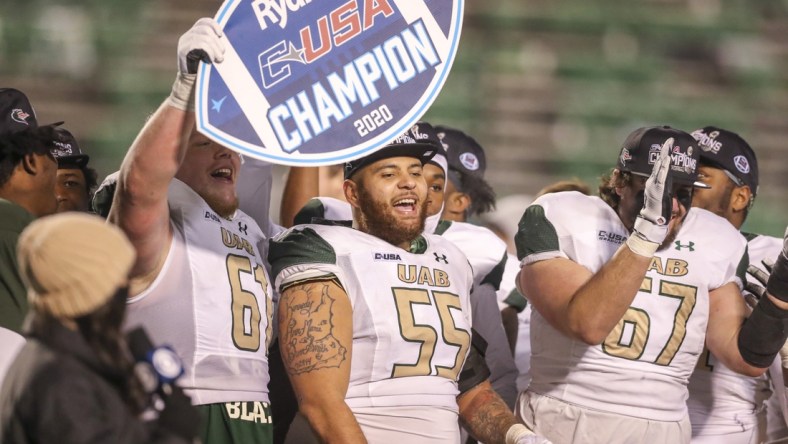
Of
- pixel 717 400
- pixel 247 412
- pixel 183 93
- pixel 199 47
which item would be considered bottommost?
pixel 717 400

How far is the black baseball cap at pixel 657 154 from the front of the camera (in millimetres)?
3652

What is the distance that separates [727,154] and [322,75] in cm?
198

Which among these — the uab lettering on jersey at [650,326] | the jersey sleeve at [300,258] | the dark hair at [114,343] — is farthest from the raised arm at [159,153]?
the uab lettering on jersey at [650,326]

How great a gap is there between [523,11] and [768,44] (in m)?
2.37

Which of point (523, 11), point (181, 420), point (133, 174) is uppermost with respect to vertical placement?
point (523, 11)

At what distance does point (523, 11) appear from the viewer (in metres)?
11.5

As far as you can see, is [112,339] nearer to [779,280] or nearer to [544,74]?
[779,280]

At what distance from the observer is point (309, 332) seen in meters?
3.31

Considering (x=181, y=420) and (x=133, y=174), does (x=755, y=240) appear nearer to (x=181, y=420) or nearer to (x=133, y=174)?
(x=133, y=174)

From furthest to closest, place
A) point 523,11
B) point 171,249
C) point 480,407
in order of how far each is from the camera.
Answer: point 523,11 < point 480,407 < point 171,249

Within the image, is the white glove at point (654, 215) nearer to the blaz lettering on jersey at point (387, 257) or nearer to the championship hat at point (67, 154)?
the blaz lettering on jersey at point (387, 257)

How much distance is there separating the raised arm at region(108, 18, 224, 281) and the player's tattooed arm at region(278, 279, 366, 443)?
48 cm

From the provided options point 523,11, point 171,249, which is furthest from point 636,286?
point 523,11

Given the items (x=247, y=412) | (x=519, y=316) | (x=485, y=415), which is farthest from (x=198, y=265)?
(x=519, y=316)
